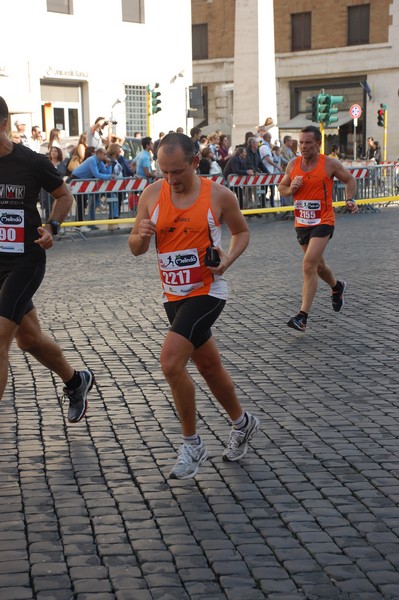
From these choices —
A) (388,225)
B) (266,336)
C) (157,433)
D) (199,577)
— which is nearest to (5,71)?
(388,225)

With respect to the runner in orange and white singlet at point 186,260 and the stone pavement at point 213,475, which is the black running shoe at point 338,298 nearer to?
the stone pavement at point 213,475

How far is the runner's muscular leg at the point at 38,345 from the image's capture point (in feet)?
19.9

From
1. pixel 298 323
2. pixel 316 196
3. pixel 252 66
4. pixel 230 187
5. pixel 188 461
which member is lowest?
pixel 298 323

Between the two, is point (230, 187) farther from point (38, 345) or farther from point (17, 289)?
point (17, 289)

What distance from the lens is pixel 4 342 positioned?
5.53 meters

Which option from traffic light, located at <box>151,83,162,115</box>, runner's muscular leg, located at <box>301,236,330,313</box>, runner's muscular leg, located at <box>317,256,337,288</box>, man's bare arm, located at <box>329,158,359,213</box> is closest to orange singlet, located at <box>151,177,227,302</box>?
runner's muscular leg, located at <box>301,236,330,313</box>

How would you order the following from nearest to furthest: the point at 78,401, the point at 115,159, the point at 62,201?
the point at 62,201 < the point at 78,401 < the point at 115,159

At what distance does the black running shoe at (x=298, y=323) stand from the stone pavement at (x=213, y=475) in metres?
0.11

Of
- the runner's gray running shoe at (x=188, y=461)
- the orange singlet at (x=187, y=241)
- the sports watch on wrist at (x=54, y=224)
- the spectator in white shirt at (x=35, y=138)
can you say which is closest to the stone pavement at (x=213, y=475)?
the runner's gray running shoe at (x=188, y=461)

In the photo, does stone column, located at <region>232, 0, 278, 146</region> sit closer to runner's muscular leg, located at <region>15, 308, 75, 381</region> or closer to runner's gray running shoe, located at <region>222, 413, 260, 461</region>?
runner's muscular leg, located at <region>15, 308, 75, 381</region>

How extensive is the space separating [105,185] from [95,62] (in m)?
15.3

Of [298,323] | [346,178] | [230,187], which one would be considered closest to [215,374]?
[298,323]

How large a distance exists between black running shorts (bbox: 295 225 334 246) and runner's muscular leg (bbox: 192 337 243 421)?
4489 mm

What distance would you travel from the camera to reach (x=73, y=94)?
3462 cm
